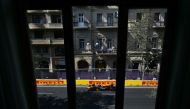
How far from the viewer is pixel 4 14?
3.95 feet

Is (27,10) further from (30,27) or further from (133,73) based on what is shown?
(133,73)

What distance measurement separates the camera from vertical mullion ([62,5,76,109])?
1.53 meters

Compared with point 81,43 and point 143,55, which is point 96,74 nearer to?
point 81,43

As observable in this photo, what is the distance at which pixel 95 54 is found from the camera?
1.86 m

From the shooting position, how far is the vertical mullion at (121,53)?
152 centimetres

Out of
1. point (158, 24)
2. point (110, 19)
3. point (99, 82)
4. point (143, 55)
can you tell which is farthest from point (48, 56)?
point (158, 24)

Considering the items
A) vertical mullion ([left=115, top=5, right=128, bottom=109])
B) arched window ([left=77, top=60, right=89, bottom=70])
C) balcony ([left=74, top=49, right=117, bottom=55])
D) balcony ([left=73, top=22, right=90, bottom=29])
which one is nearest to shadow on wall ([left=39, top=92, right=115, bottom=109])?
vertical mullion ([left=115, top=5, right=128, bottom=109])

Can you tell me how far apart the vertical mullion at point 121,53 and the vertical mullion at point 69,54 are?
0.38 m

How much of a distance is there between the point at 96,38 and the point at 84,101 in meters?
0.64

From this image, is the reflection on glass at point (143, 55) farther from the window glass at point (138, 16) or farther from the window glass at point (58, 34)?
the window glass at point (58, 34)

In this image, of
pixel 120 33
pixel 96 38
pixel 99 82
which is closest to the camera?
pixel 120 33

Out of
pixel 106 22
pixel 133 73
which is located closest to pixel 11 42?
pixel 106 22

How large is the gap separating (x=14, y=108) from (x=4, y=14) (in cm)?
63

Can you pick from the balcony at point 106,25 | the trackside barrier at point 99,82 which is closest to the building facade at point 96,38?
the balcony at point 106,25
